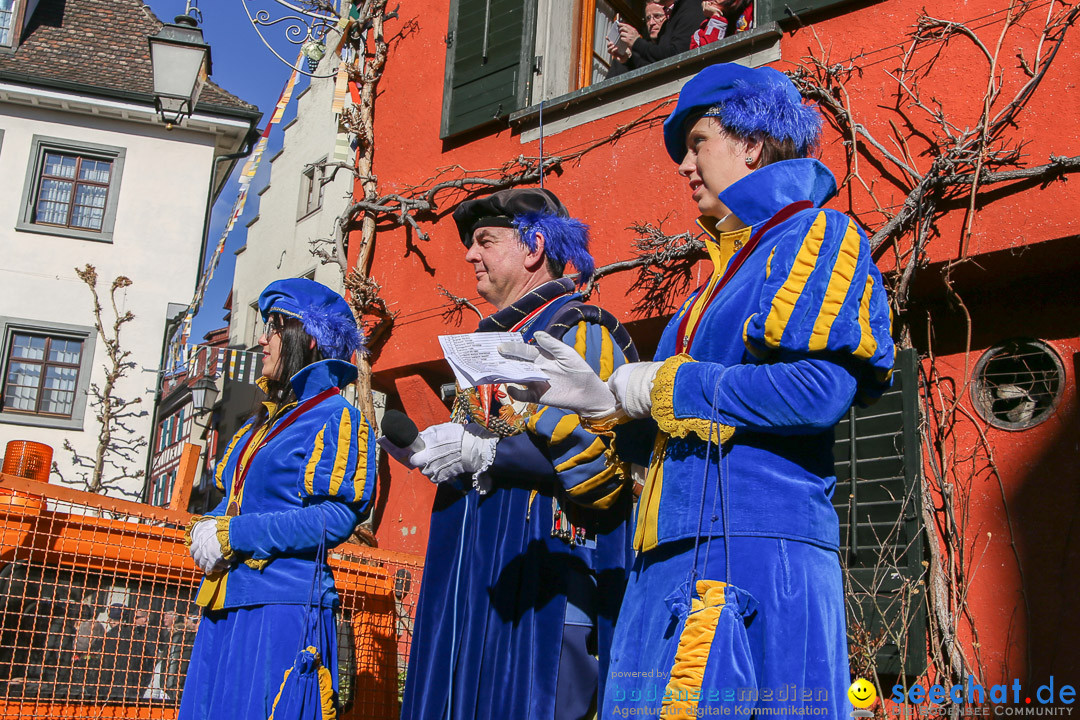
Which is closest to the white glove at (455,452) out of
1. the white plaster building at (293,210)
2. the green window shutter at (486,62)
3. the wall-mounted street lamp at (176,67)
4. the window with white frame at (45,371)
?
the green window shutter at (486,62)

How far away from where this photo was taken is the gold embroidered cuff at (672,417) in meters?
1.96

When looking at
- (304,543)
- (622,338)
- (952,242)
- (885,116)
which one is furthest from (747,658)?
(885,116)

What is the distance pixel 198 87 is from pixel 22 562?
5.59 m

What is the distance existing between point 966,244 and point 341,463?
9.84ft

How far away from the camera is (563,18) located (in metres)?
7.24

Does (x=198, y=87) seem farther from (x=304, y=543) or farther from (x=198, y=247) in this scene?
(x=198, y=247)

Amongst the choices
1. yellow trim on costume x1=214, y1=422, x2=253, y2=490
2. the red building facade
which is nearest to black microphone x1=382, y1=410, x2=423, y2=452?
yellow trim on costume x1=214, y1=422, x2=253, y2=490

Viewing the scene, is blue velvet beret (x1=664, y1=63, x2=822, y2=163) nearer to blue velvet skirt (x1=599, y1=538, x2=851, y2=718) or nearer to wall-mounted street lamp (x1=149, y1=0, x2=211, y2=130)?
blue velvet skirt (x1=599, y1=538, x2=851, y2=718)

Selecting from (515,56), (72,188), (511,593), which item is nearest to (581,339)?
(511,593)

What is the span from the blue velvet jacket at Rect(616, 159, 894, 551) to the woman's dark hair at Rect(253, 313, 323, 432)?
6.23 feet

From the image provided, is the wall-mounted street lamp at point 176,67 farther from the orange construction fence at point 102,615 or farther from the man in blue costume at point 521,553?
the man in blue costume at point 521,553

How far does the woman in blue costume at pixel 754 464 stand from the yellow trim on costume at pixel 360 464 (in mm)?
1526

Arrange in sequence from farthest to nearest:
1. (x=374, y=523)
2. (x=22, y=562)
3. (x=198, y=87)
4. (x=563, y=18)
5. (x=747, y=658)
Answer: (x=198, y=87) < (x=374, y=523) < (x=563, y=18) < (x=22, y=562) < (x=747, y=658)

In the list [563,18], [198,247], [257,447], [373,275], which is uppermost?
[198,247]
